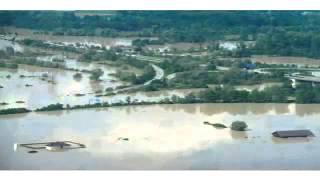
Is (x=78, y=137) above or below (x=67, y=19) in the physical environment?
below

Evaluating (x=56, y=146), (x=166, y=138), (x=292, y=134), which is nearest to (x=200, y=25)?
(x=166, y=138)

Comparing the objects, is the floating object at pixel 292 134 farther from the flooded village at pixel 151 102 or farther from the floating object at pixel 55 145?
the floating object at pixel 55 145

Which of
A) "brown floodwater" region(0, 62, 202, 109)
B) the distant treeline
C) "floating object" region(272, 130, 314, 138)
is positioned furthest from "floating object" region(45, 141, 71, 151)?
"floating object" region(272, 130, 314, 138)

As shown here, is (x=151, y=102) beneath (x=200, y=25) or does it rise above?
beneath

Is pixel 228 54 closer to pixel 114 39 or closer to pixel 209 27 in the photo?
pixel 209 27

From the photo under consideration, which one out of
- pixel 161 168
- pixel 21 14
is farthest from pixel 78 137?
pixel 21 14

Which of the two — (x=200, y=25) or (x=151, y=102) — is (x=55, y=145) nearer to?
(x=151, y=102)

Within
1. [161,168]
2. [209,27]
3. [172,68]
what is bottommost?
[161,168]

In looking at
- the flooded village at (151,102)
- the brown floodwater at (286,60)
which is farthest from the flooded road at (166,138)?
the brown floodwater at (286,60)
